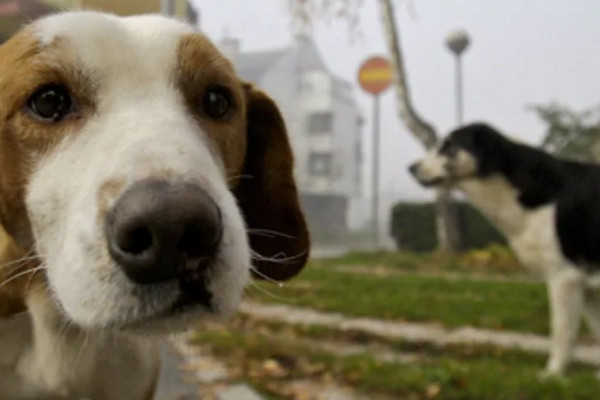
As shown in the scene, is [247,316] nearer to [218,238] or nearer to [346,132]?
[218,238]

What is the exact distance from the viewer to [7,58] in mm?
2287

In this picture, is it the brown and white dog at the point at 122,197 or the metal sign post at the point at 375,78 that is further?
the metal sign post at the point at 375,78

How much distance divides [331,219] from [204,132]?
22.4m

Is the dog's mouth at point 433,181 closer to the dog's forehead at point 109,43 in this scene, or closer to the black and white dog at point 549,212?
the black and white dog at point 549,212

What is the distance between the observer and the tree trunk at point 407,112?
15086 mm

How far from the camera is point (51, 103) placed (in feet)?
7.01

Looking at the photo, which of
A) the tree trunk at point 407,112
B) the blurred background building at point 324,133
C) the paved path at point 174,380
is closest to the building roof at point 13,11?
the paved path at point 174,380

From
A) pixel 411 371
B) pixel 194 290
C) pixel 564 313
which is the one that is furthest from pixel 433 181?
pixel 194 290

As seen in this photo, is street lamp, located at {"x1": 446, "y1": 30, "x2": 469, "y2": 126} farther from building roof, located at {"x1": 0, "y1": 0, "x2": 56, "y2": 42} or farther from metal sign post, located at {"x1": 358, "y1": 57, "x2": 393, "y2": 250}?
building roof, located at {"x1": 0, "y1": 0, "x2": 56, "y2": 42}

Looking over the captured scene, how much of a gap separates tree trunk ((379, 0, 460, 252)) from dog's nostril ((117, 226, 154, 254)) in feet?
44.2

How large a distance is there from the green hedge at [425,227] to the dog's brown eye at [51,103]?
15.0 meters

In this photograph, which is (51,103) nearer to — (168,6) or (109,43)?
(109,43)

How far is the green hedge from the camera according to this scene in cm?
1669

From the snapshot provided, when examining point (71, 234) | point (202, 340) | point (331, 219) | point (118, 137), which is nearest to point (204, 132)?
point (118, 137)
